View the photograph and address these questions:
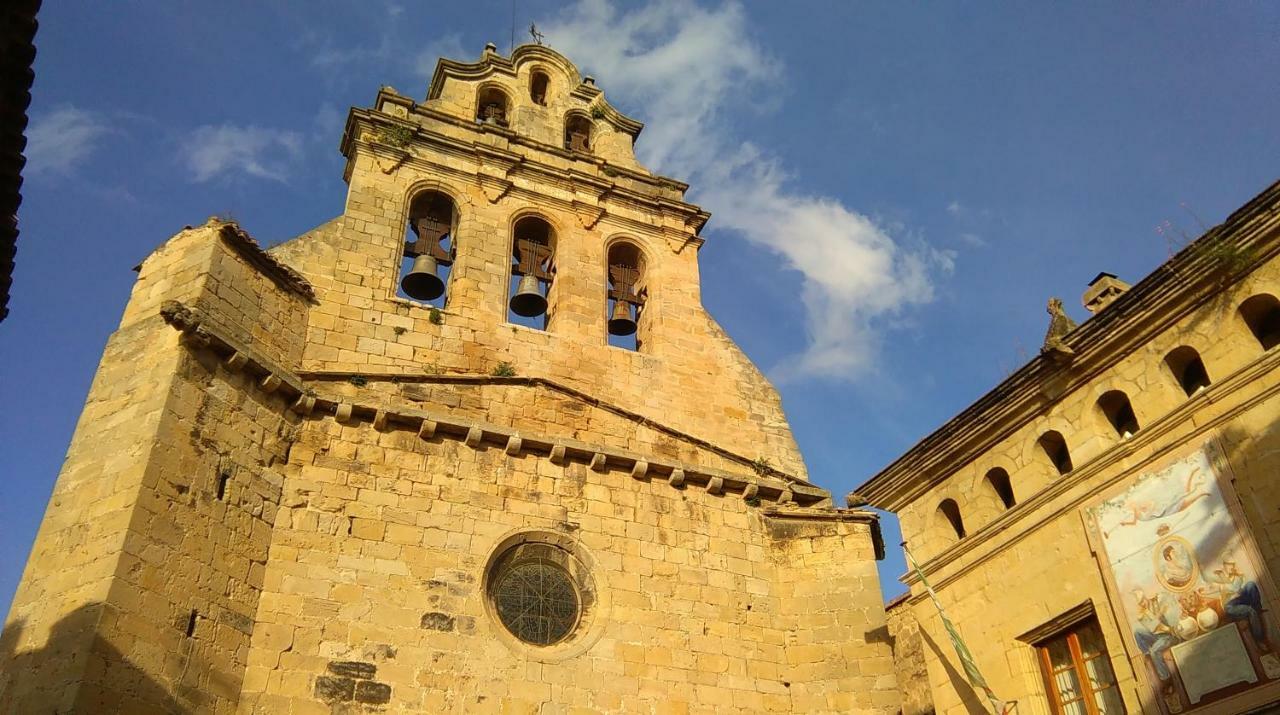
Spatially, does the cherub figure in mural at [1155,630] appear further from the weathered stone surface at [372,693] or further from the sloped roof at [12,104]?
the sloped roof at [12,104]

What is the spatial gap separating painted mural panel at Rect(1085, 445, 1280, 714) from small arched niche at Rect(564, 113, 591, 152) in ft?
39.6

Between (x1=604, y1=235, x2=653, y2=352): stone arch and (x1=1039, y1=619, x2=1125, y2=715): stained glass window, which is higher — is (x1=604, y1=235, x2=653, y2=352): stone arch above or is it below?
above

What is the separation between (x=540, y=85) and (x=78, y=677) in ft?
42.3

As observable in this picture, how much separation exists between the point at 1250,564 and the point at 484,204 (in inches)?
436

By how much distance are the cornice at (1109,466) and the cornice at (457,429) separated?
3.91 meters

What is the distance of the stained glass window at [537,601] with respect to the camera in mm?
11133

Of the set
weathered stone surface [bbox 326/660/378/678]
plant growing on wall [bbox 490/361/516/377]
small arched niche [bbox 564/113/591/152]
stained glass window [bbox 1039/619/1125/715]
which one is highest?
small arched niche [bbox 564/113/591/152]

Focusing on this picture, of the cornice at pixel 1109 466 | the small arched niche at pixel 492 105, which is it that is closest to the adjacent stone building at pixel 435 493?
the small arched niche at pixel 492 105

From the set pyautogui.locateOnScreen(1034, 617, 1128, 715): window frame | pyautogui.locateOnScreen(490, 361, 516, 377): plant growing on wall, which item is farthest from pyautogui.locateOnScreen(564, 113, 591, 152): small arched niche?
pyautogui.locateOnScreen(1034, 617, 1128, 715): window frame

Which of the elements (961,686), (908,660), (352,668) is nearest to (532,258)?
(352,668)

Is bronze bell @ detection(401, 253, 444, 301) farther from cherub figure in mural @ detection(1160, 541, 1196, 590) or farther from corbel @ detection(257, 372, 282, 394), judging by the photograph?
cherub figure in mural @ detection(1160, 541, 1196, 590)

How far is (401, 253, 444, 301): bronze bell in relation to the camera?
14219 mm

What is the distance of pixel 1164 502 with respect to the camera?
732 cm

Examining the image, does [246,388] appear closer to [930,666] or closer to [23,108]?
[23,108]
